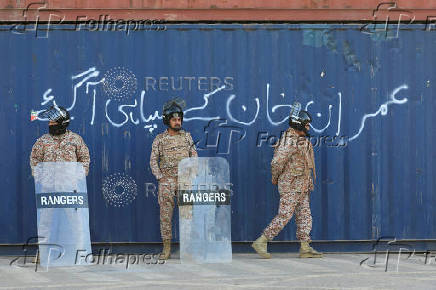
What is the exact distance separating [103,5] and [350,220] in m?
3.90

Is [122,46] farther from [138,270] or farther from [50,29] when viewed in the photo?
[138,270]

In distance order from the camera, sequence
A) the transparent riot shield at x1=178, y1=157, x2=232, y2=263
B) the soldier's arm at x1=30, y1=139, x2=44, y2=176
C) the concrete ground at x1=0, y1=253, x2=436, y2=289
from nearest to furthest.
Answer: the concrete ground at x1=0, y1=253, x2=436, y2=289, the transparent riot shield at x1=178, y1=157, x2=232, y2=263, the soldier's arm at x1=30, y1=139, x2=44, y2=176

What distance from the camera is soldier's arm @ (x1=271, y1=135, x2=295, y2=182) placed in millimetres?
11219

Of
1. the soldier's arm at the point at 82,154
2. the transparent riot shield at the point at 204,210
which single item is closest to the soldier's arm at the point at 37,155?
the soldier's arm at the point at 82,154

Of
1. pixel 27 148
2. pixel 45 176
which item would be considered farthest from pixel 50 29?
pixel 45 176

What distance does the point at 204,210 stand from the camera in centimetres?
1073

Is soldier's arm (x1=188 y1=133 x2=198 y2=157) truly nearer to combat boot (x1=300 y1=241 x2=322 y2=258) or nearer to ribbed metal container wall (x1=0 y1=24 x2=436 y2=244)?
ribbed metal container wall (x1=0 y1=24 x2=436 y2=244)

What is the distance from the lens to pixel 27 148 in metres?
11.9

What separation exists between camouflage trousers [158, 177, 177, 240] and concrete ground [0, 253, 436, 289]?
1.14 feet

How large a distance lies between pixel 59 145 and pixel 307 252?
9.97 ft

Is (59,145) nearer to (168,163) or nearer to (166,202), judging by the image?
(168,163)

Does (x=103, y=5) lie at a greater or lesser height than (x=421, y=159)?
greater

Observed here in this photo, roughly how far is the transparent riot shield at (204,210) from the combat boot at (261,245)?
0.57m

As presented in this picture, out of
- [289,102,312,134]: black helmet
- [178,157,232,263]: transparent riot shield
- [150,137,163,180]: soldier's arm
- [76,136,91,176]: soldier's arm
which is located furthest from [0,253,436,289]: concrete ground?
[289,102,312,134]: black helmet
